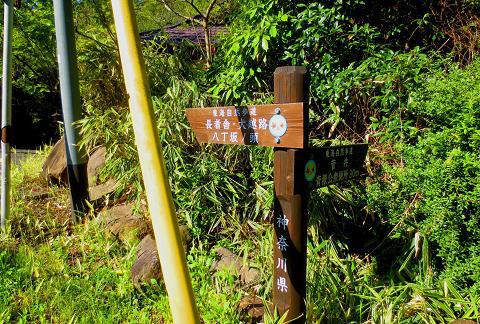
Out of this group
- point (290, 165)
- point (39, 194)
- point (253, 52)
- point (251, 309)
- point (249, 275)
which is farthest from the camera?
point (39, 194)

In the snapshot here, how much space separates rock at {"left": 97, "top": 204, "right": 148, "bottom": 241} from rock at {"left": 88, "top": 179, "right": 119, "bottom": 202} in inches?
13.3

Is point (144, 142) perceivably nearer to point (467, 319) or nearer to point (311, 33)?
point (467, 319)

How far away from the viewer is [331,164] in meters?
2.18

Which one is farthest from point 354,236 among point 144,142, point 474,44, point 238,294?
point 144,142

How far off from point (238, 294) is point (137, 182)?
68.4 inches

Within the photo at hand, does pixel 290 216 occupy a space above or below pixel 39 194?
above

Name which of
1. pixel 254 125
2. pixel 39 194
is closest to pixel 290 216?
pixel 254 125

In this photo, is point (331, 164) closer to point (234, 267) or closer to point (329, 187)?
point (329, 187)

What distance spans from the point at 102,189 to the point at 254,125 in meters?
3.11

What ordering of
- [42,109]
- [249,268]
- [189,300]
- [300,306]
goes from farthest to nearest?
1. [42,109]
2. [249,268]
3. [300,306]
4. [189,300]

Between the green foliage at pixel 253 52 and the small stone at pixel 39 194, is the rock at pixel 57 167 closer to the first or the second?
the small stone at pixel 39 194

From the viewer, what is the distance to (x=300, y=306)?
2.12 metres

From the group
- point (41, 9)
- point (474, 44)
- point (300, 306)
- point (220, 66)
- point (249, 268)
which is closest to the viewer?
point (300, 306)

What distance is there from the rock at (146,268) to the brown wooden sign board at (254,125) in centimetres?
107
